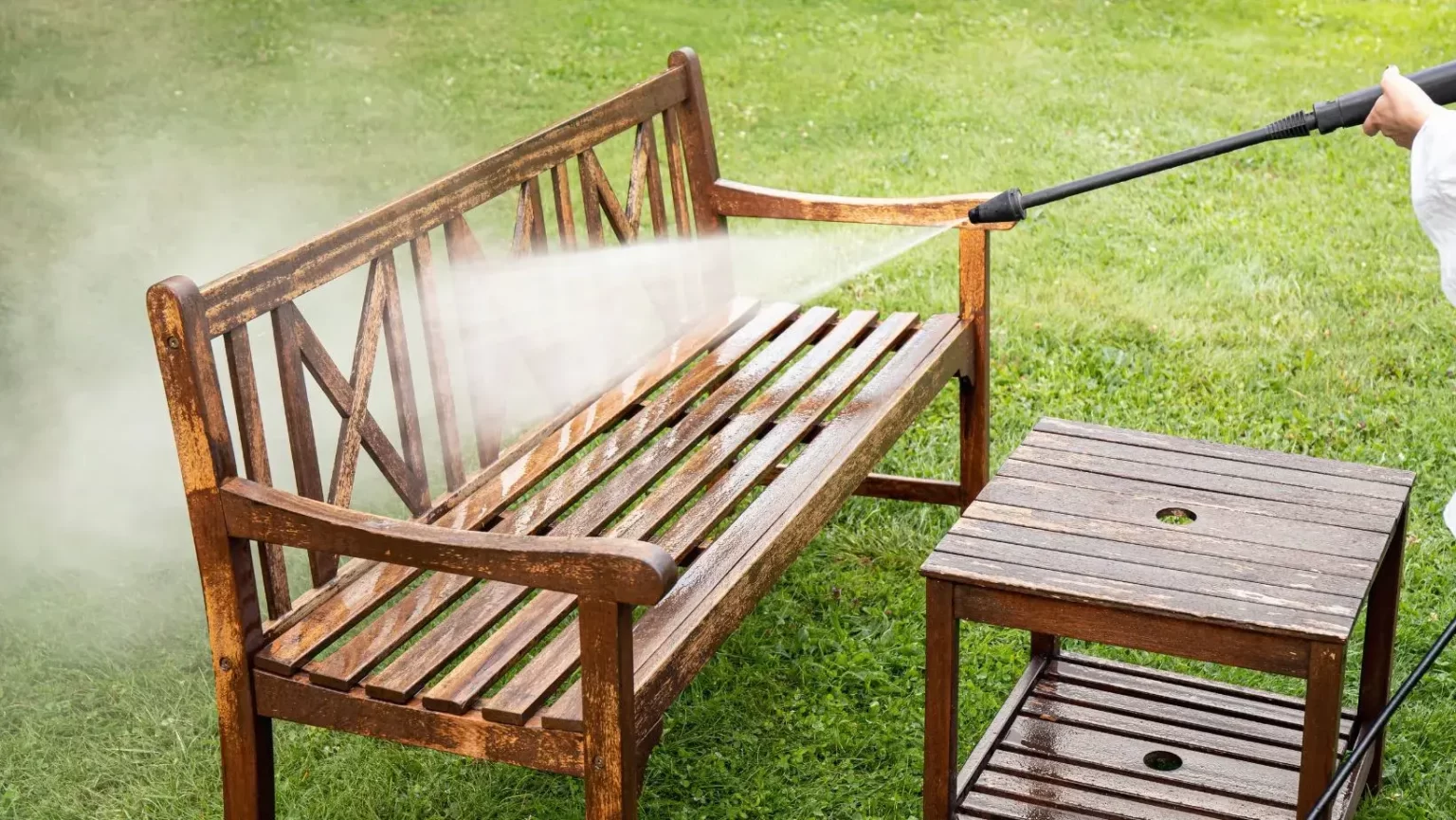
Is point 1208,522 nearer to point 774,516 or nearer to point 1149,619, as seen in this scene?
point 1149,619

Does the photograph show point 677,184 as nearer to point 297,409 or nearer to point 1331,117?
point 297,409

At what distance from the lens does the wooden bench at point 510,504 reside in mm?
2588

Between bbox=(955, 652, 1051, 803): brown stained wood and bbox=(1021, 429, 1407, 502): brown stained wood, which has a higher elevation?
bbox=(1021, 429, 1407, 502): brown stained wood

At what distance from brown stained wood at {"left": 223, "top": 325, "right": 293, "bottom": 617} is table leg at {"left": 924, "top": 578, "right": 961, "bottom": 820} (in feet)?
3.89

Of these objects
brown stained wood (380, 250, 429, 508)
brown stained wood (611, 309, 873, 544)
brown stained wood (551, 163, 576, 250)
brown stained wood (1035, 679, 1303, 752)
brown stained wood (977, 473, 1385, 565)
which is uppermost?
brown stained wood (551, 163, 576, 250)

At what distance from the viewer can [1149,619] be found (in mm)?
2754

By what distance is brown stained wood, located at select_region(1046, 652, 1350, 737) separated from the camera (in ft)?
11.4

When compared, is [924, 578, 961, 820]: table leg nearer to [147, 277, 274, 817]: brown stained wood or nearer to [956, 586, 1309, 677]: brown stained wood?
[956, 586, 1309, 677]: brown stained wood

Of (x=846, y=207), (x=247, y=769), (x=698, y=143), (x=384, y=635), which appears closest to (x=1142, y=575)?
(x=384, y=635)

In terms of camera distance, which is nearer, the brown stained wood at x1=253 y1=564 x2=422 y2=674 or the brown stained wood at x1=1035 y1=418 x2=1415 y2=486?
the brown stained wood at x1=253 y1=564 x2=422 y2=674

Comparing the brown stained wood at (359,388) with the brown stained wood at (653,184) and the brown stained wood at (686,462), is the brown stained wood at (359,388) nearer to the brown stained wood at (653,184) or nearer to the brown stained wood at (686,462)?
the brown stained wood at (686,462)

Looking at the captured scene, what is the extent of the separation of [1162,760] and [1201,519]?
2.11ft

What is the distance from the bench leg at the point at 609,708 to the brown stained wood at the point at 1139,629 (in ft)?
2.28

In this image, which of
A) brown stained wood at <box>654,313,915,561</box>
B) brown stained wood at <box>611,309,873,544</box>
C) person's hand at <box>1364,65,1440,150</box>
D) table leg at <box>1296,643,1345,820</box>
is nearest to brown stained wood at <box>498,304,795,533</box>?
brown stained wood at <box>611,309,873,544</box>
